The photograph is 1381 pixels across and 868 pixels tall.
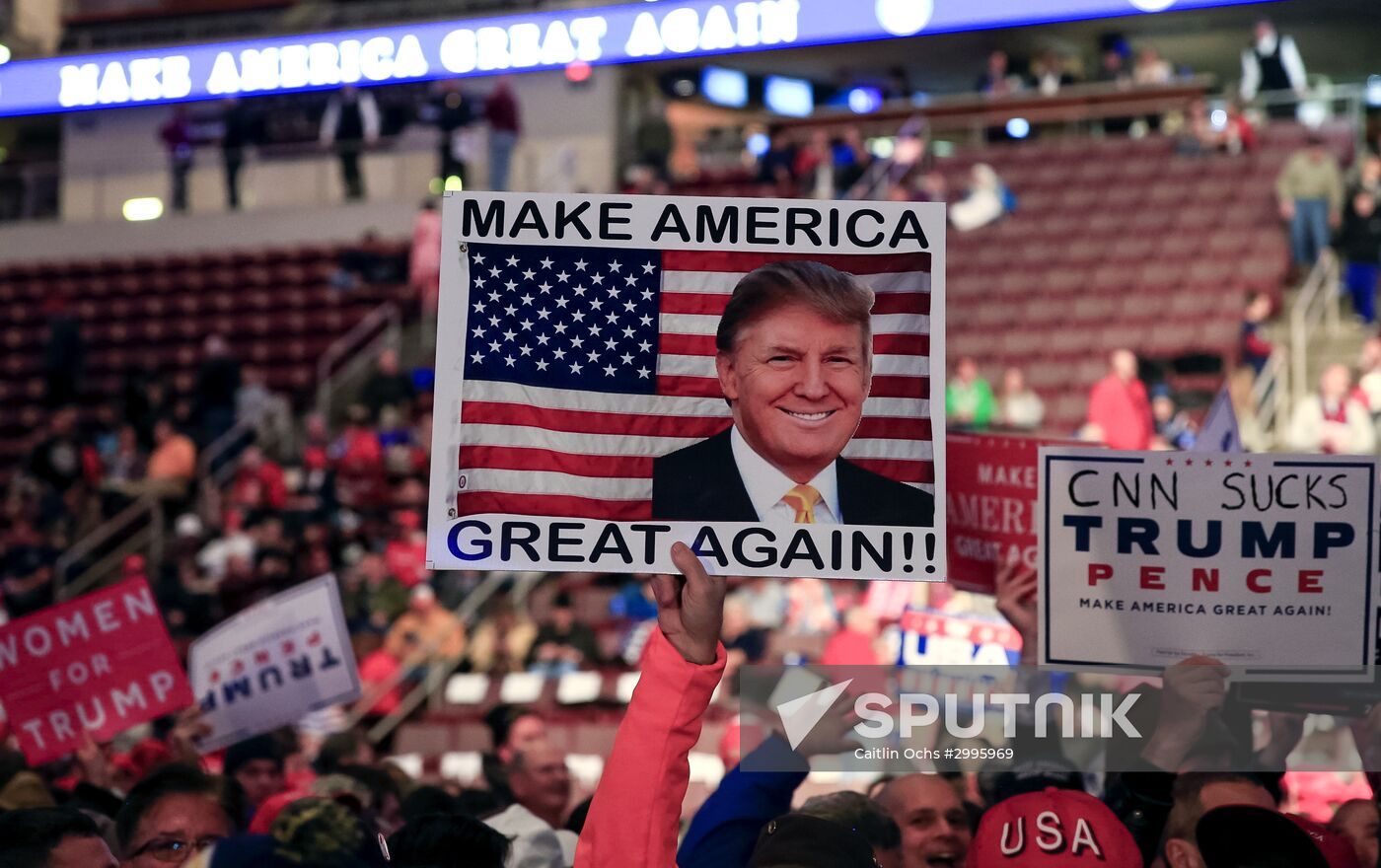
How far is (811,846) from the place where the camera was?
299 centimetres

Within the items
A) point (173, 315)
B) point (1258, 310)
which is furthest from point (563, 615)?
point (173, 315)

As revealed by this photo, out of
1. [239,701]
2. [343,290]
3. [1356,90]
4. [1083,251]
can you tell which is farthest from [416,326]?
[239,701]

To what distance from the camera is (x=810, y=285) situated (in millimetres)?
3672

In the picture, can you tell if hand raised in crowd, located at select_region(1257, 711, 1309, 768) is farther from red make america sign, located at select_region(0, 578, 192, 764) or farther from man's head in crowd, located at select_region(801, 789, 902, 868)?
red make america sign, located at select_region(0, 578, 192, 764)

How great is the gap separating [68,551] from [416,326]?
15.4 feet

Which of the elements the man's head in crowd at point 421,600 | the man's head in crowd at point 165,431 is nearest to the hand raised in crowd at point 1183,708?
the man's head in crowd at point 421,600

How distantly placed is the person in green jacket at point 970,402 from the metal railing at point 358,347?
6864 millimetres

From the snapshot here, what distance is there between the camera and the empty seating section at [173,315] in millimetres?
19391

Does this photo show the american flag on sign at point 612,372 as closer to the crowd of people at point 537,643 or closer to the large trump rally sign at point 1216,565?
the crowd of people at point 537,643

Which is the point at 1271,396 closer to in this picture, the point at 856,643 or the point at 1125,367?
the point at 1125,367

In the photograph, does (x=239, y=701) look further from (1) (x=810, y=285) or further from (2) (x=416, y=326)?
(2) (x=416, y=326)

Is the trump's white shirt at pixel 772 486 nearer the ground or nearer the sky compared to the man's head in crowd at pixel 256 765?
nearer the sky

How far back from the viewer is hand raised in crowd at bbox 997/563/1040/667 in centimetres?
476

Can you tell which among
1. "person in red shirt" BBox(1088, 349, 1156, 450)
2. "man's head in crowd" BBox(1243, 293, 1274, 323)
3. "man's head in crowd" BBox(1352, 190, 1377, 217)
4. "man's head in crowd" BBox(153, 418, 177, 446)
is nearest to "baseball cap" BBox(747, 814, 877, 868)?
"person in red shirt" BBox(1088, 349, 1156, 450)
